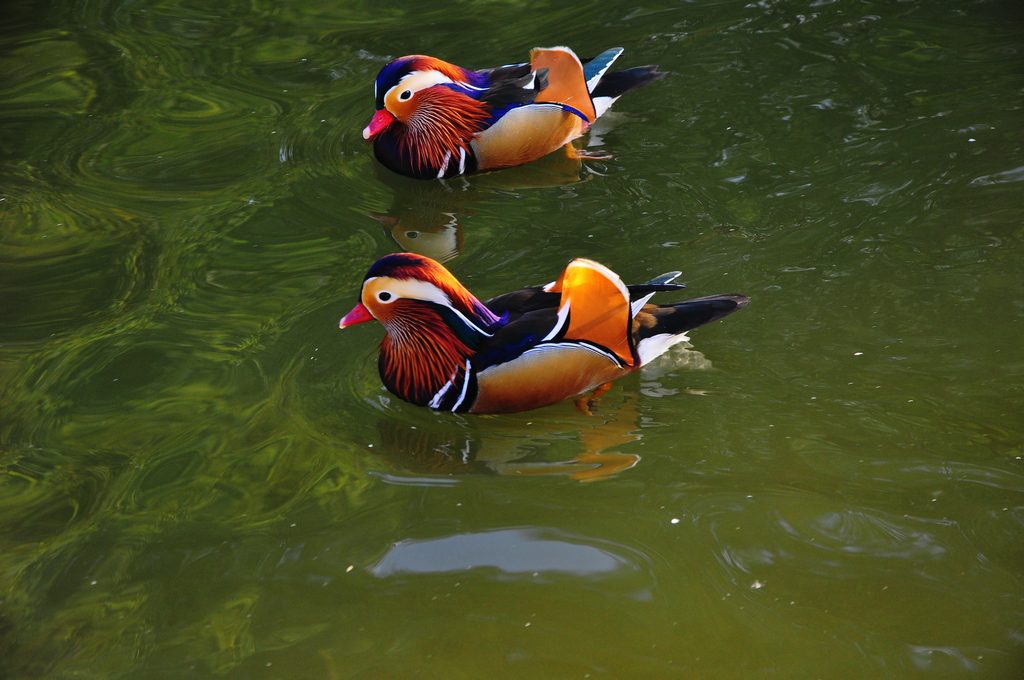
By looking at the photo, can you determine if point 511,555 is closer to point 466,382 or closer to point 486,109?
point 466,382

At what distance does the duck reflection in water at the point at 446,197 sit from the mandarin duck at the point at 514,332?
1233 millimetres

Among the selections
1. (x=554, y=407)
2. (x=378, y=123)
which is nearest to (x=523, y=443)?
(x=554, y=407)

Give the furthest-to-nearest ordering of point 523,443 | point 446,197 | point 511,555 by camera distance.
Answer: point 446,197 < point 523,443 < point 511,555

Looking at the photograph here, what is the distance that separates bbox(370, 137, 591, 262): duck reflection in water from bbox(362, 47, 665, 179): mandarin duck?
2.5 inches

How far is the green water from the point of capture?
11.6ft

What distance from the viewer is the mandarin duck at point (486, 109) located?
6.29 metres

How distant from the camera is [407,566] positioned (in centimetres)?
379

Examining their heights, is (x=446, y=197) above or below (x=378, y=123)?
below

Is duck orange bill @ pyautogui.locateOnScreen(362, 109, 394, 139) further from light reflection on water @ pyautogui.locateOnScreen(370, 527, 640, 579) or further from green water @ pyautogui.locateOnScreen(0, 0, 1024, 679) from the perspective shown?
light reflection on water @ pyautogui.locateOnScreen(370, 527, 640, 579)

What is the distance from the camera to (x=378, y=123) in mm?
6551

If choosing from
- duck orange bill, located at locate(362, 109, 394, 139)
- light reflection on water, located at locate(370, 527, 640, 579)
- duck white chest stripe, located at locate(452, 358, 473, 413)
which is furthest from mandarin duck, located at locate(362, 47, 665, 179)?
light reflection on water, located at locate(370, 527, 640, 579)

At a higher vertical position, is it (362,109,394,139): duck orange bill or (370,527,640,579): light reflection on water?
(362,109,394,139): duck orange bill

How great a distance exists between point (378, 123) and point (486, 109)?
25.0 inches

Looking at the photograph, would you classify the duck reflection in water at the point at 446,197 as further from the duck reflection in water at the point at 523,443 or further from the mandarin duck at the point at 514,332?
the duck reflection in water at the point at 523,443
